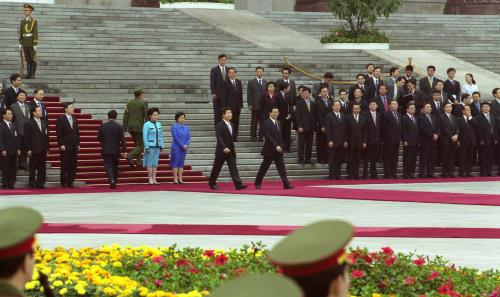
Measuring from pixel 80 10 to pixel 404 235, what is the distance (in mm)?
21282

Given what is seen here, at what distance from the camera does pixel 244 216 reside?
55.9ft

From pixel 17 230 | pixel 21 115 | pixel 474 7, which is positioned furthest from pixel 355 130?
pixel 17 230

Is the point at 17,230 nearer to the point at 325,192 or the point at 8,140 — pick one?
the point at 325,192

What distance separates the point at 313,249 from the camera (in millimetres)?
3309

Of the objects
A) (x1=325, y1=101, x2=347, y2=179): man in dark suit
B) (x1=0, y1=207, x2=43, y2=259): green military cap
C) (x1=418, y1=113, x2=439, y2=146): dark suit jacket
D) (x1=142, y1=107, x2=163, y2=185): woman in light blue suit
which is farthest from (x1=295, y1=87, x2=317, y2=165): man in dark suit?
(x1=0, y1=207, x2=43, y2=259): green military cap

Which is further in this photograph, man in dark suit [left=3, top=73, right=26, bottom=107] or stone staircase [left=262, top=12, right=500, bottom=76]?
stone staircase [left=262, top=12, right=500, bottom=76]

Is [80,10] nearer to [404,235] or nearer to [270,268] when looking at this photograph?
[404,235]

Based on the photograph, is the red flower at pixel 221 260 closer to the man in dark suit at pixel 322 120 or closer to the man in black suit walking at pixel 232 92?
the man in dark suit at pixel 322 120

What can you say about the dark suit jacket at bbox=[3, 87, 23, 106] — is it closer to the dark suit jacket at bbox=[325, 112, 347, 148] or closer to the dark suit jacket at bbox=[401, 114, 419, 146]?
the dark suit jacket at bbox=[325, 112, 347, 148]

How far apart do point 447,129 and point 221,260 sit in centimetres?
1637

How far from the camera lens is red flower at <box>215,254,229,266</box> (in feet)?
33.4

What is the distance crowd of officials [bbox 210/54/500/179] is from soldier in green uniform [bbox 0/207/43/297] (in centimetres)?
2117

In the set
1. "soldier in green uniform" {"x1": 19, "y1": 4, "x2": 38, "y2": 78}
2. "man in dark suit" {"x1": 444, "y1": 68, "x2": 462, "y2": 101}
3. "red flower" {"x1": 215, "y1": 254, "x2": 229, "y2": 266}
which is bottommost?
"man in dark suit" {"x1": 444, "y1": 68, "x2": 462, "y2": 101}

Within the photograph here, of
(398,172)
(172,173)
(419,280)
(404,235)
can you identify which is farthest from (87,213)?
(398,172)
